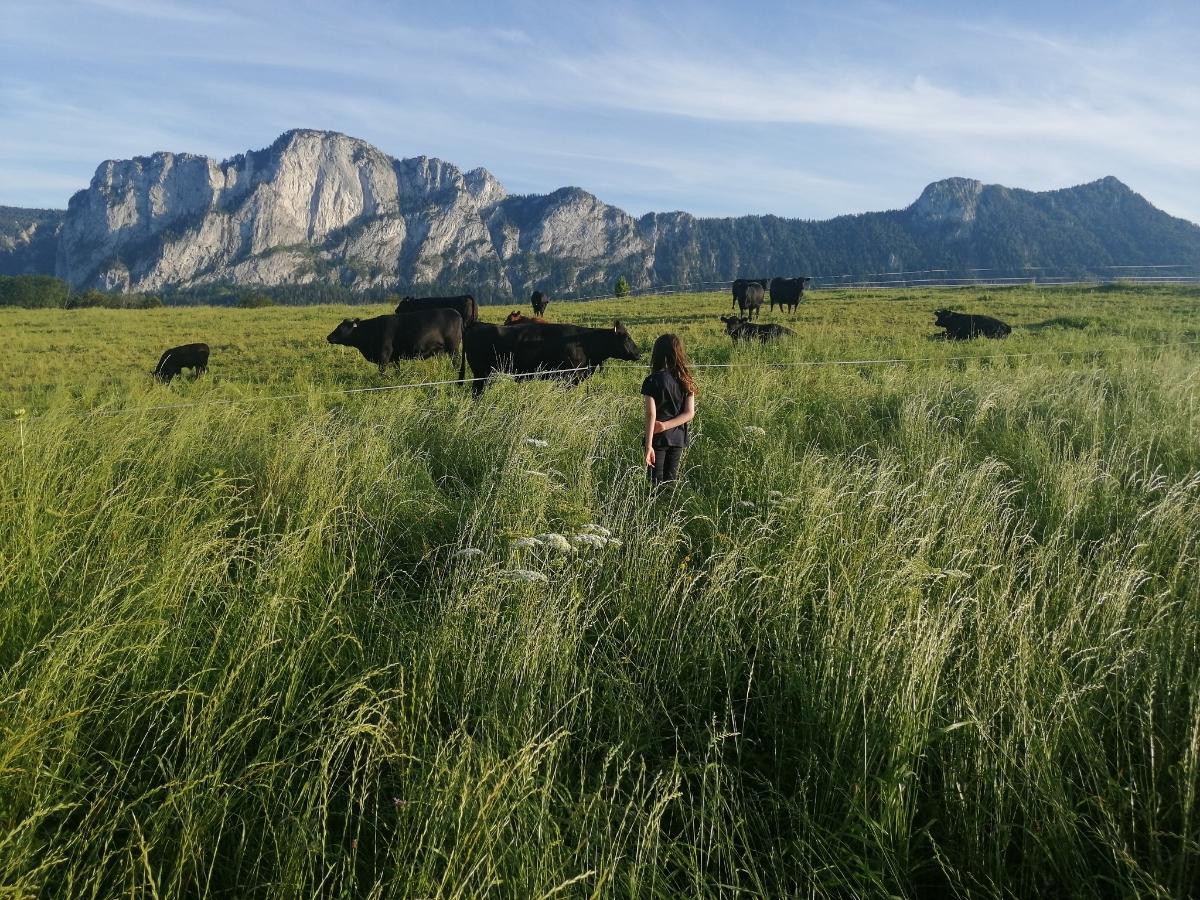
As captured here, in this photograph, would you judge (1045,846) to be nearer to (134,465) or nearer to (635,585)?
(635,585)

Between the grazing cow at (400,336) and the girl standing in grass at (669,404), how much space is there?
10.6 meters

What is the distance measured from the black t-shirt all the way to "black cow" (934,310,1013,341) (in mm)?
16093

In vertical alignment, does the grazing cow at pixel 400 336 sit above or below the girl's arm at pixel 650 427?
above

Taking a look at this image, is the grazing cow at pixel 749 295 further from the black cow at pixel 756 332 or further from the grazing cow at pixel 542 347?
the grazing cow at pixel 542 347

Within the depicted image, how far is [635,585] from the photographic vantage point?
3473mm

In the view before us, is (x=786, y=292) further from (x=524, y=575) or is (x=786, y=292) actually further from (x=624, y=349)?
(x=524, y=575)

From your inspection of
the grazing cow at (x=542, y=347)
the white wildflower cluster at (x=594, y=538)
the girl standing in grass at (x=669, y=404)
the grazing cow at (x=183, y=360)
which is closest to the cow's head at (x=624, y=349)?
the grazing cow at (x=542, y=347)

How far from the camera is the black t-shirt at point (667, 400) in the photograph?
5.71m

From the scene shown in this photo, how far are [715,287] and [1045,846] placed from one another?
198ft

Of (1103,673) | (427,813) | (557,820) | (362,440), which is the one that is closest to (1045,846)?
(1103,673)

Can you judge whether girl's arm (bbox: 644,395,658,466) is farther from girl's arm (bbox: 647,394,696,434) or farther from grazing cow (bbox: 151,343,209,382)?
grazing cow (bbox: 151,343,209,382)

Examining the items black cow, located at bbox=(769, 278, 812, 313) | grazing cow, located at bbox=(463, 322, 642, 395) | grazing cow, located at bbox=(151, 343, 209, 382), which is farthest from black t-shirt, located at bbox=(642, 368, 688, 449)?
black cow, located at bbox=(769, 278, 812, 313)

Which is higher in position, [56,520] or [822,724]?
[56,520]

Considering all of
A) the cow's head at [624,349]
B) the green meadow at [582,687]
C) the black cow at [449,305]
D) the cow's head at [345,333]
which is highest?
the black cow at [449,305]
